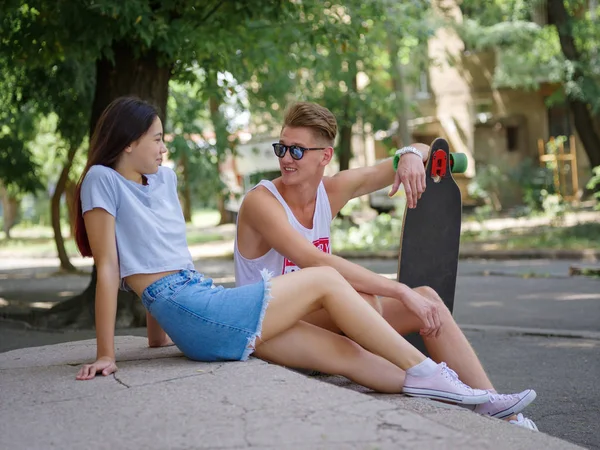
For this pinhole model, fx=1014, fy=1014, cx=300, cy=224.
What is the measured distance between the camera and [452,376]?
4586mm

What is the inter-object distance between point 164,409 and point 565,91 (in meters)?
22.4

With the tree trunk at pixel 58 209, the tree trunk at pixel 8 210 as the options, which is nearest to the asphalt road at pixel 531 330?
the tree trunk at pixel 58 209

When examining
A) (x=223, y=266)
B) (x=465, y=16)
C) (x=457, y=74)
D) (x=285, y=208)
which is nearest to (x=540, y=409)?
(x=285, y=208)

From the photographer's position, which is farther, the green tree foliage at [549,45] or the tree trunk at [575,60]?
the green tree foliage at [549,45]

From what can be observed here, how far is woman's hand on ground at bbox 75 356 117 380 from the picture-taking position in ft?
15.0

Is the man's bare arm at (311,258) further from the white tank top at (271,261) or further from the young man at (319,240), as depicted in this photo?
the white tank top at (271,261)

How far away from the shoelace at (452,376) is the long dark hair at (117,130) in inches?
70.4

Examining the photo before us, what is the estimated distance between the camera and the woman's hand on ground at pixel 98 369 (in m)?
4.57

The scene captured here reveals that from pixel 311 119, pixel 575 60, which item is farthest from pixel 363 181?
pixel 575 60

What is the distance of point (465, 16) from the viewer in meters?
32.1

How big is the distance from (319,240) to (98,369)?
1371 mm

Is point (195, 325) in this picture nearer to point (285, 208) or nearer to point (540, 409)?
point (285, 208)

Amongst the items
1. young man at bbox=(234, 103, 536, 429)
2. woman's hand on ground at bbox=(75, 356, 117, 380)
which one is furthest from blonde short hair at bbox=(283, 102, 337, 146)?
woman's hand on ground at bbox=(75, 356, 117, 380)

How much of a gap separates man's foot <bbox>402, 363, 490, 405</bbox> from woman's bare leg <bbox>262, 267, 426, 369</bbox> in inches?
3.2
